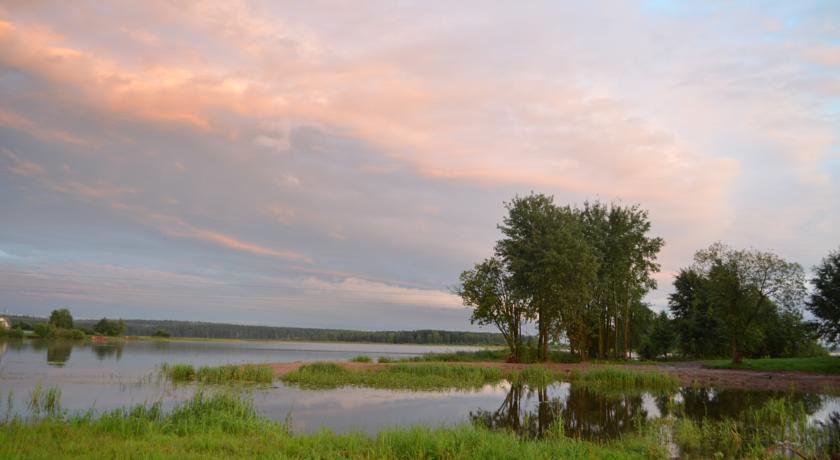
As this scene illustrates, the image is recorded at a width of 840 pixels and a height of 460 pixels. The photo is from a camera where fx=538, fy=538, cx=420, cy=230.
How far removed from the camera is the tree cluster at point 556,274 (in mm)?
41906

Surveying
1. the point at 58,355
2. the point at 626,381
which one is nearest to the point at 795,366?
the point at 626,381

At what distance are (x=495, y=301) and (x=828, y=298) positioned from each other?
24.2 meters

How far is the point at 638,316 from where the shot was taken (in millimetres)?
59719

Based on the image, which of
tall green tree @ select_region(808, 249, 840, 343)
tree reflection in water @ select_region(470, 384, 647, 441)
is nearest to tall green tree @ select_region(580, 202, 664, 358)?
tall green tree @ select_region(808, 249, 840, 343)

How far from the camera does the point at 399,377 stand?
30859mm

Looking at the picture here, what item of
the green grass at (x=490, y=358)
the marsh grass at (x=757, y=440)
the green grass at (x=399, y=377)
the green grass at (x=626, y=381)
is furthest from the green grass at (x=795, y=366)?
the marsh grass at (x=757, y=440)

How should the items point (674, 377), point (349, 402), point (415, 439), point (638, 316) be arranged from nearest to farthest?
point (415, 439), point (349, 402), point (674, 377), point (638, 316)

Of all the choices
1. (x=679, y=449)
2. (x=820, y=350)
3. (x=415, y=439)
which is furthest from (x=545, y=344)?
(x=820, y=350)

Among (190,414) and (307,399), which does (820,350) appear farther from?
(190,414)

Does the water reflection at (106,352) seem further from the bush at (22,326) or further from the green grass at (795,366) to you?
the green grass at (795,366)

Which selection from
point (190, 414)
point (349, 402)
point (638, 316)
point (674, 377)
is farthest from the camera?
point (638, 316)

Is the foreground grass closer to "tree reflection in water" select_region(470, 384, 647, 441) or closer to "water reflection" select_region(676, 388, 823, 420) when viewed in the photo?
"tree reflection in water" select_region(470, 384, 647, 441)

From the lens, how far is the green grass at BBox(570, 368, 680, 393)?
96.9ft

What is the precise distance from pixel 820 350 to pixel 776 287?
3331 centimetres
